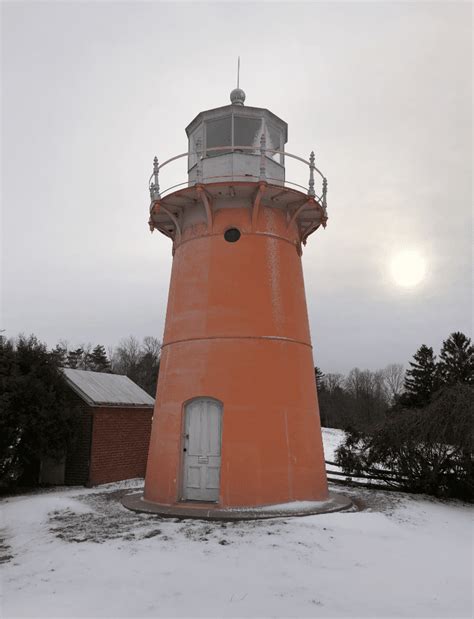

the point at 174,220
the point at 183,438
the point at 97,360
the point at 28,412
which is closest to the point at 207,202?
the point at 174,220

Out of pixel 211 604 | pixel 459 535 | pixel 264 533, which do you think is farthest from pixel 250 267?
pixel 211 604

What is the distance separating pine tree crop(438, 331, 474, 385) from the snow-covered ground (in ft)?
109

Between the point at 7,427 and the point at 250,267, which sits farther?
the point at 7,427

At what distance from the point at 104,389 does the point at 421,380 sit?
3006 cm

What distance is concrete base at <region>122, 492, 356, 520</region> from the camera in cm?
1046

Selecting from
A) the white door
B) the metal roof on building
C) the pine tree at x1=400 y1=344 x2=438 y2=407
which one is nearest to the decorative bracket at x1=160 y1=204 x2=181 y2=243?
the white door

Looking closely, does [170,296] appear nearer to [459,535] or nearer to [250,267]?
[250,267]

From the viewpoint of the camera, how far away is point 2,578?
700 centimetres

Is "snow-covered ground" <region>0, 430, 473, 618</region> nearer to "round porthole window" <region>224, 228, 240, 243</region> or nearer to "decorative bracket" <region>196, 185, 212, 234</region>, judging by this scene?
"round porthole window" <region>224, 228, 240, 243</region>

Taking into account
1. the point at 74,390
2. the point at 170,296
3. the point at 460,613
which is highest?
the point at 170,296

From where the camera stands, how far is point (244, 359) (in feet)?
40.1

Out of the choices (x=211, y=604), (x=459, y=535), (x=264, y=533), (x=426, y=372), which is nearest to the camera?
(x=211, y=604)

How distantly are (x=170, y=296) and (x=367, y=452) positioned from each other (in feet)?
25.1

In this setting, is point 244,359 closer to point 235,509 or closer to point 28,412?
point 235,509
